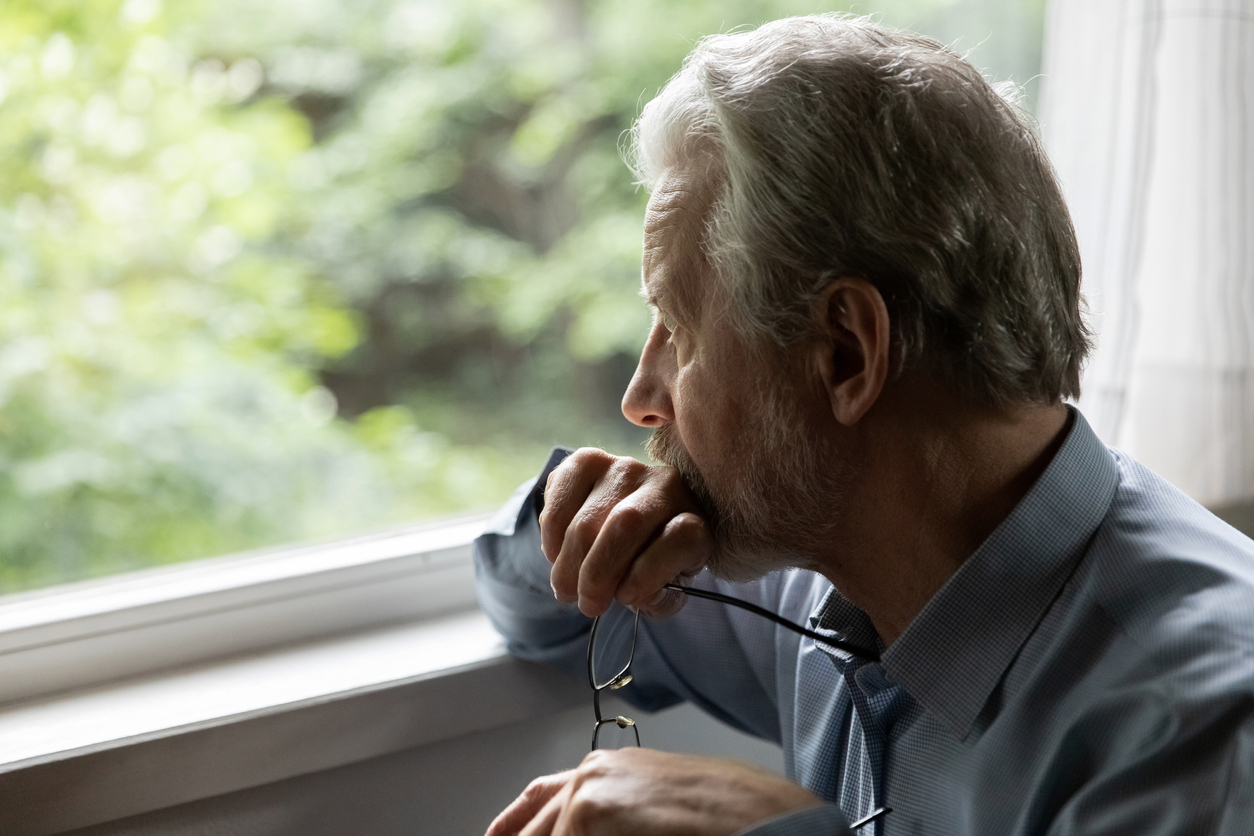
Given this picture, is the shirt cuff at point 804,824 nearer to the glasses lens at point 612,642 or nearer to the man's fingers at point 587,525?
the man's fingers at point 587,525

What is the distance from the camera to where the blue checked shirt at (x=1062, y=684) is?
0.68 meters

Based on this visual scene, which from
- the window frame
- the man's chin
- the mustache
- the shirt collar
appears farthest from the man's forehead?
the window frame

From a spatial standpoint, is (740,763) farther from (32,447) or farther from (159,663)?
(32,447)

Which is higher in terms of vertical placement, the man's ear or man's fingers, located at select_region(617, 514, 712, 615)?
the man's ear

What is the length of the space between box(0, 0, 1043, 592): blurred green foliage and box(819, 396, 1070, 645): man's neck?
0.66m

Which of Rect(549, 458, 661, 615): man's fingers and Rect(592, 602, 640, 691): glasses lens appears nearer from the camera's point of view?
Rect(549, 458, 661, 615): man's fingers

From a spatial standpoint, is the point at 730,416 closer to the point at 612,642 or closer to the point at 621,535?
the point at 621,535

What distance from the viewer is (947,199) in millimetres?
795

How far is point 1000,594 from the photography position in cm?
83

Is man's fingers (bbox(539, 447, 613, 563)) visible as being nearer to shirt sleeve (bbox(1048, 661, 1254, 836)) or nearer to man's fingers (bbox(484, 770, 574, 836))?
man's fingers (bbox(484, 770, 574, 836))

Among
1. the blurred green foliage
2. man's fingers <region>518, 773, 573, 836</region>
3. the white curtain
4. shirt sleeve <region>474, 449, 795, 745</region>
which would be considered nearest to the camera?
man's fingers <region>518, 773, 573, 836</region>

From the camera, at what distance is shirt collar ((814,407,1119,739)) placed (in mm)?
816

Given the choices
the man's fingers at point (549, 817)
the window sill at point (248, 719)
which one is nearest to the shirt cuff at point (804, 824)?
the man's fingers at point (549, 817)

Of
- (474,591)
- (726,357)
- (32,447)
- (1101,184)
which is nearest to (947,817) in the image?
(726,357)
